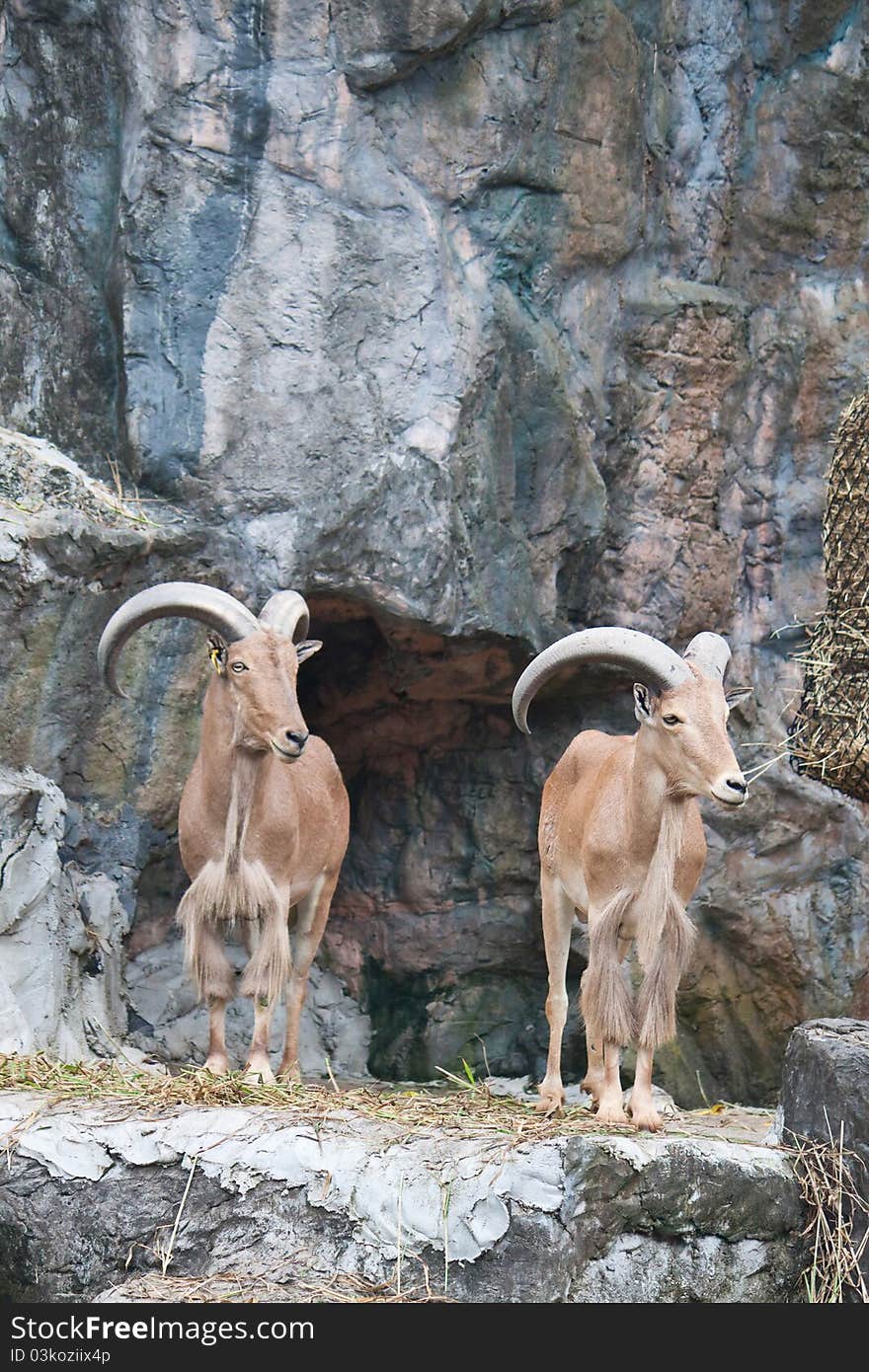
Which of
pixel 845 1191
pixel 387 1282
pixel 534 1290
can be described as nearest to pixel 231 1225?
pixel 387 1282

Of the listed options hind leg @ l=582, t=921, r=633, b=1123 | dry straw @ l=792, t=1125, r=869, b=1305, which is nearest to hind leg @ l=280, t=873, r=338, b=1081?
hind leg @ l=582, t=921, r=633, b=1123

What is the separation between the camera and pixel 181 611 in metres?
7.36

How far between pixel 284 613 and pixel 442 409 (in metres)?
1.77

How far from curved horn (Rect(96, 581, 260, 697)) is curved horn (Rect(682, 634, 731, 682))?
6.01ft

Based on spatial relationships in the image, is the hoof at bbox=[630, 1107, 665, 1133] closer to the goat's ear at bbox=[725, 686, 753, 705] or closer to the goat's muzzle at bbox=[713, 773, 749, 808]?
the goat's muzzle at bbox=[713, 773, 749, 808]

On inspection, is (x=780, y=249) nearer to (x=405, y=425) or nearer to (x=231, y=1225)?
(x=405, y=425)

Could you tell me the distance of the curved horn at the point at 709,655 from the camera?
681 cm

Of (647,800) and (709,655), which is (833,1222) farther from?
(709,655)

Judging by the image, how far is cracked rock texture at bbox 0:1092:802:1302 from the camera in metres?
5.51

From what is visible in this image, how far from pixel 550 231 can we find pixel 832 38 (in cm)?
212

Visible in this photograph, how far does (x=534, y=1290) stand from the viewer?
17.8 ft

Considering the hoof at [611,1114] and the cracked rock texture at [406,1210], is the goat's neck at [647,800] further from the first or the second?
the cracked rock texture at [406,1210]

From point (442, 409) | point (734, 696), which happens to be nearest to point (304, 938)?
point (734, 696)

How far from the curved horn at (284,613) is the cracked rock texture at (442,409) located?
0.96 metres
